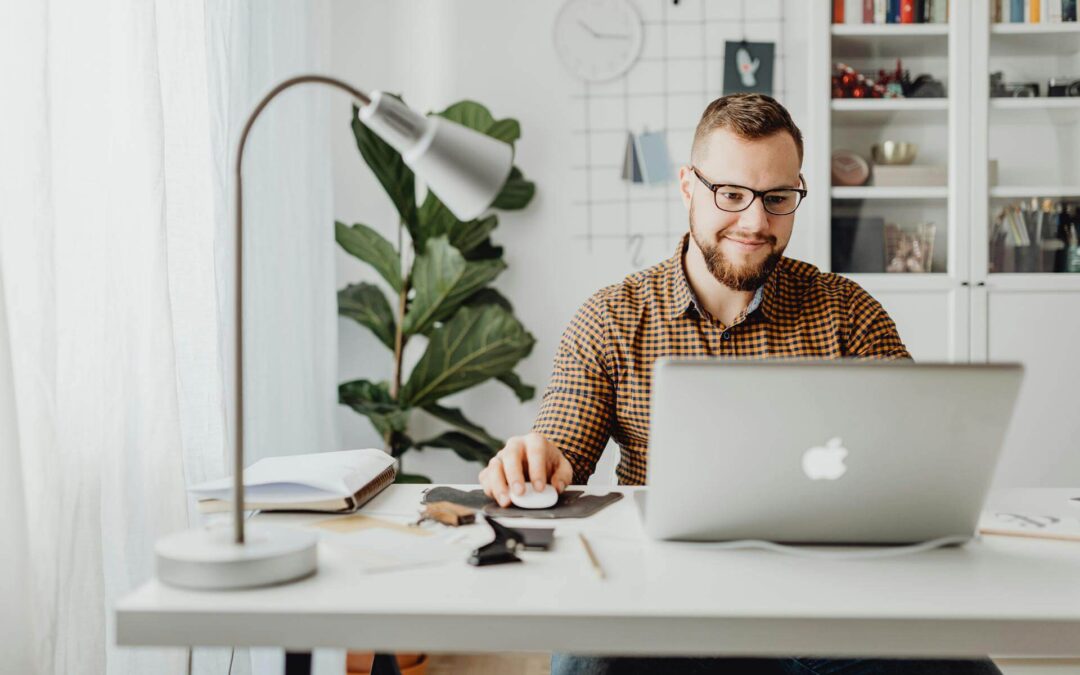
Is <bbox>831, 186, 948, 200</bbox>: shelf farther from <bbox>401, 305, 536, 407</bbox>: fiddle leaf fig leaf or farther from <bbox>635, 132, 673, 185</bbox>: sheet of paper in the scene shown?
<bbox>401, 305, 536, 407</bbox>: fiddle leaf fig leaf

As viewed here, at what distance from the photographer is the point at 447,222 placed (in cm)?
279

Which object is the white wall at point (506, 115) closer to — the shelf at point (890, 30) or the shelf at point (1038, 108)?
the shelf at point (890, 30)

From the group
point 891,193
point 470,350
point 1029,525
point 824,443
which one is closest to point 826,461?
point 824,443

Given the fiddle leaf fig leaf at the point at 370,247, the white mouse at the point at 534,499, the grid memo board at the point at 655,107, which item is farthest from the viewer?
the grid memo board at the point at 655,107

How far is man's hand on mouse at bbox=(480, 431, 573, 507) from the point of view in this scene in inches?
48.6

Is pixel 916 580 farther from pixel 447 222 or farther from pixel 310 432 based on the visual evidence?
pixel 447 222

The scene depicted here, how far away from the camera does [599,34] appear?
10.2 feet

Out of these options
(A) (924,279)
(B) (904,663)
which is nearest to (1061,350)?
(A) (924,279)

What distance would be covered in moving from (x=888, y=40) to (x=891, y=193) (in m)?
0.48

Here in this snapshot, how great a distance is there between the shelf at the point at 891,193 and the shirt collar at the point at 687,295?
1355mm

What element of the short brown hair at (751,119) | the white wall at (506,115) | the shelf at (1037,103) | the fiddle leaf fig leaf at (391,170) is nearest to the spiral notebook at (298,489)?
the short brown hair at (751,119)

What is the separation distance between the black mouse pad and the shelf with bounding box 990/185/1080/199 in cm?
219

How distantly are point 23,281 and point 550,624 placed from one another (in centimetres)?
87

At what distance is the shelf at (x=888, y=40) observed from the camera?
9.57 feet
